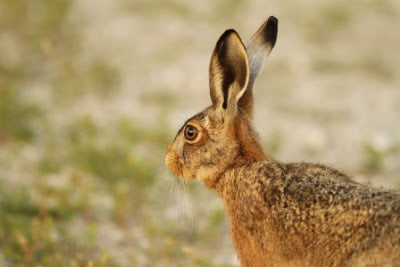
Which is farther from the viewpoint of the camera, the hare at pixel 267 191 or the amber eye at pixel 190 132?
the amber eye at pixel 190 132

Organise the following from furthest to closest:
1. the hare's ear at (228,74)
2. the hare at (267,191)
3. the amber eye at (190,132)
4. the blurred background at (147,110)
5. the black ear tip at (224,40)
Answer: the blurred background at (147,110) < the amber eye at (190,132) < the hare's ear at (228,74) < the black ear tip at (224,40) < the hare at (267,191)

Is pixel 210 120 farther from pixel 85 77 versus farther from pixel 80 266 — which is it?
pixel 85 77

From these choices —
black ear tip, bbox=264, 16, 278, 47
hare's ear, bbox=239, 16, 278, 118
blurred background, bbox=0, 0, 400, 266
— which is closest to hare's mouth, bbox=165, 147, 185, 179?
blurred background, bbox=0, 0, 400, 266

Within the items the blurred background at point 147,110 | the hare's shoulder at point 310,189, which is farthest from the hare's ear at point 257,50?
the blurred background at point 147,110

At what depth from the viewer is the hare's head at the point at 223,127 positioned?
456cm

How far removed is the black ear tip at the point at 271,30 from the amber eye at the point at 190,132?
2.51ft

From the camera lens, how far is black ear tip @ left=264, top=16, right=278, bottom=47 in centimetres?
483

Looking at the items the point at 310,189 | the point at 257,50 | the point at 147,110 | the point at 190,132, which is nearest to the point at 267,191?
the point at 310,189

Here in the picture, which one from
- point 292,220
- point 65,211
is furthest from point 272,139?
point 292,220

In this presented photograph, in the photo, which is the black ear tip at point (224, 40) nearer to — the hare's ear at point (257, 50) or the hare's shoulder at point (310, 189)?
the hare's ear at point (257, 50)

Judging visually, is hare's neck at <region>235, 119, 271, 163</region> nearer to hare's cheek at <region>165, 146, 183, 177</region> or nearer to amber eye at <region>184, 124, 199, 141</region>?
amber eye at <region>184, 124, 199, 141</region>

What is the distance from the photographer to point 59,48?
31.9ft

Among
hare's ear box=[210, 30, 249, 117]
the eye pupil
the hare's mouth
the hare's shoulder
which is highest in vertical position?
hare's ear box=[210, 30, 249, 117]

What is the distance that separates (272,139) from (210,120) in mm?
3298
